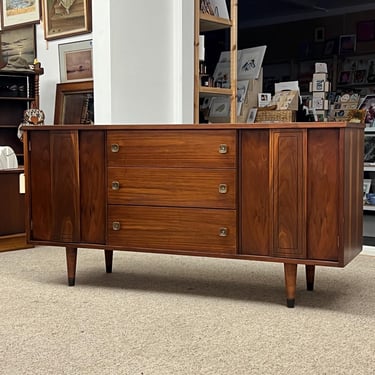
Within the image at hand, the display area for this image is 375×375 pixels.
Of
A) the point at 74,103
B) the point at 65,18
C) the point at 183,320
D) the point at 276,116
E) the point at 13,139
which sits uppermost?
the point at 65,18

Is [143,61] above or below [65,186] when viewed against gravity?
above

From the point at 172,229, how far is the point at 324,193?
652 millimetres

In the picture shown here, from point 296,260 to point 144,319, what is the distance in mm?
623

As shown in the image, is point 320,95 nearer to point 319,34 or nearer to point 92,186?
point 319,34

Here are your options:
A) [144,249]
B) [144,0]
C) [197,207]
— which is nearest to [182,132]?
[197,207]

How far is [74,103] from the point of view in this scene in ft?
15.2

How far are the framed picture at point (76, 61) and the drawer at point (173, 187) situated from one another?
197 cm

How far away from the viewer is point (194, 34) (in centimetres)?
412

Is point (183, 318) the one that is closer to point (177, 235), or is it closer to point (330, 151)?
point (177, 235)

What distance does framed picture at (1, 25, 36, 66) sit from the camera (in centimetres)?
500

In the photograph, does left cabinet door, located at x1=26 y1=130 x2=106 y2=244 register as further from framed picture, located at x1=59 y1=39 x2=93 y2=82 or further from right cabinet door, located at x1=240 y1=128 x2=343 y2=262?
framed picture, located at x1=59 y1=39 x2=93 y2=82

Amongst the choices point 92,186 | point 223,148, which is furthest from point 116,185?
point 223,148

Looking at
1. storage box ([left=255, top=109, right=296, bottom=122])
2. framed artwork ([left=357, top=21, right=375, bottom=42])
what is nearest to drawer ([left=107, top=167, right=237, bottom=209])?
storage box ([left=255, top=109, right=296, bottom=122])

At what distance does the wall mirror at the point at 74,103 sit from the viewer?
4539 millimetres
